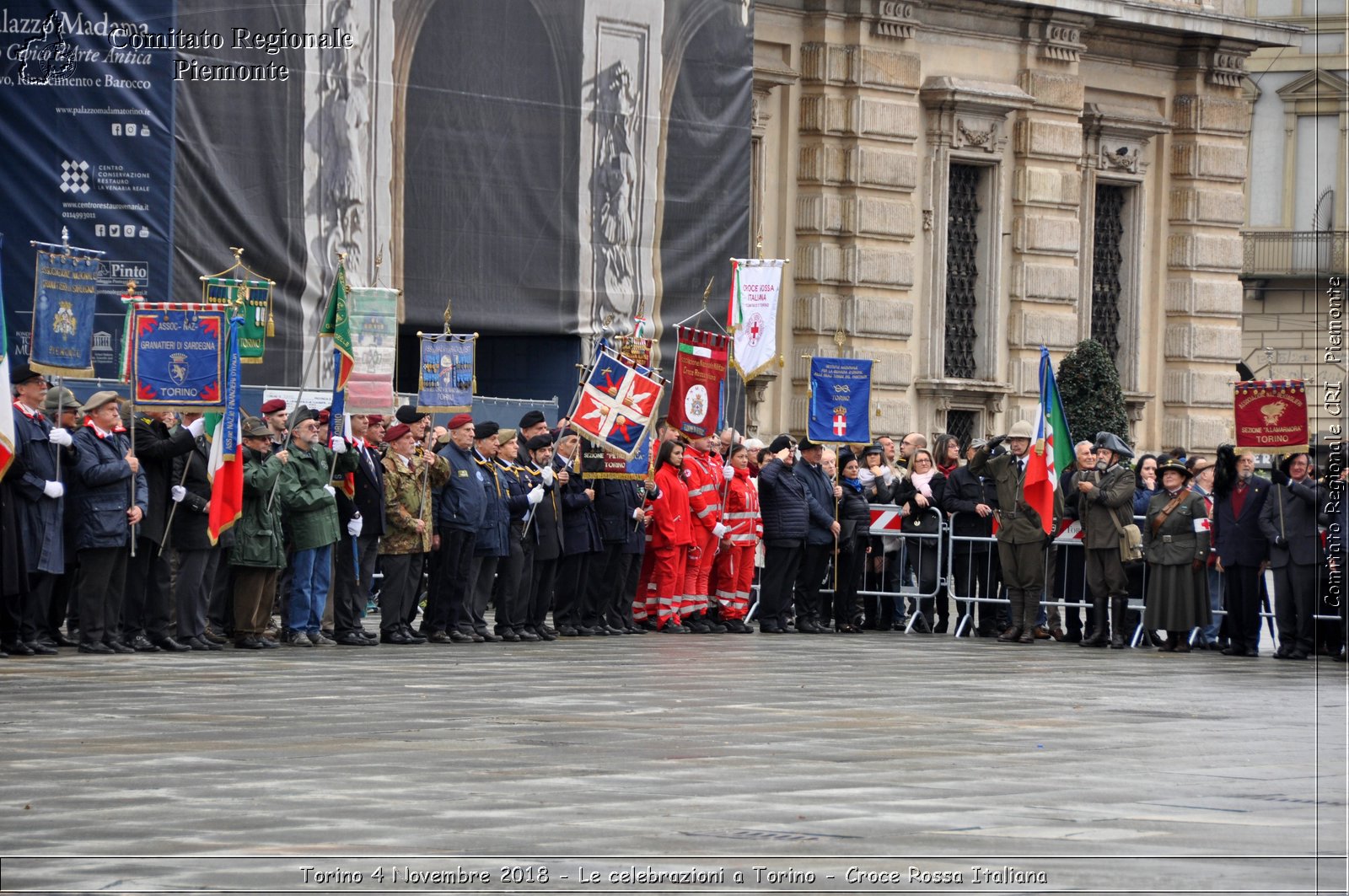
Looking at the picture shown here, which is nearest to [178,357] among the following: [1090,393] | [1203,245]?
[1090,393]

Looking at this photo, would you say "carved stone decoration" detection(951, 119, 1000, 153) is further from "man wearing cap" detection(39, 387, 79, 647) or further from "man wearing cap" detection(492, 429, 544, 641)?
"man wearing cap" detection(39, 387, 79, 647)

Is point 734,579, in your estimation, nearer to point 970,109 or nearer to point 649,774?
point 649,774

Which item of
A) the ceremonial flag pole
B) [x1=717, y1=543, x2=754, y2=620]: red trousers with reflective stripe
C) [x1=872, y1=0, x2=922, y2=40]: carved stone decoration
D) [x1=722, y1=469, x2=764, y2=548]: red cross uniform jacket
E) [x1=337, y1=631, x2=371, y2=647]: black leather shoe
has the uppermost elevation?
[x1=872, y1=0, x2=922, y2=40]: carved stone decoration

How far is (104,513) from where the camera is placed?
51.2ft

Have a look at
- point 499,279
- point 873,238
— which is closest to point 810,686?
point 499,279

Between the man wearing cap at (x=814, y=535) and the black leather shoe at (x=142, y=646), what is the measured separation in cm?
651

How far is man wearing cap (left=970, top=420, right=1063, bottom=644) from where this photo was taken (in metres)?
20.5

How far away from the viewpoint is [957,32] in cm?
3133

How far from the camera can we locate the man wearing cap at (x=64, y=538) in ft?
51.4

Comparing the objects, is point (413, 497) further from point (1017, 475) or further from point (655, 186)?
point (655, 186)

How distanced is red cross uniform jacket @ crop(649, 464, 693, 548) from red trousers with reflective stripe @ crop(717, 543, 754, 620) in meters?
0.69

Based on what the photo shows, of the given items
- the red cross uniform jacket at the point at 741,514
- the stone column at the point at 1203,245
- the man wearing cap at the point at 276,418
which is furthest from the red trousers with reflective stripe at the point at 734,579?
the stone column at the point at 1203,245

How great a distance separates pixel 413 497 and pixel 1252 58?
33396 mm

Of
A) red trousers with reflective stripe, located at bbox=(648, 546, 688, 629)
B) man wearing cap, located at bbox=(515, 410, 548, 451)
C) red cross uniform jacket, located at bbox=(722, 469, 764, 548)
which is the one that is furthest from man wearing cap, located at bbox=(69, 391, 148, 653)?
red cross uniform jacket, located at bbox=(722, 469, 764, 548)
